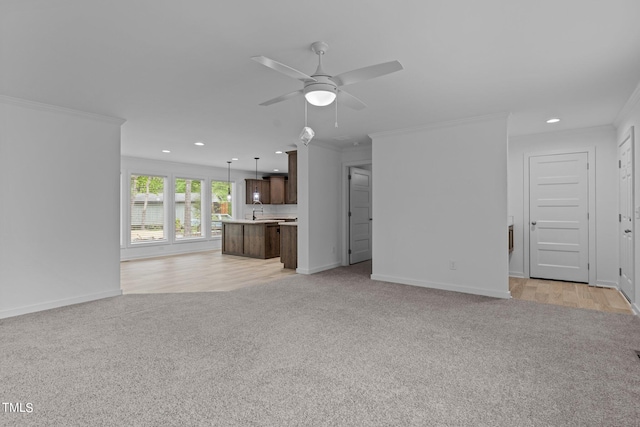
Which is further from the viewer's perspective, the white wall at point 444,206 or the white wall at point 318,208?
the white wall at point 318,208

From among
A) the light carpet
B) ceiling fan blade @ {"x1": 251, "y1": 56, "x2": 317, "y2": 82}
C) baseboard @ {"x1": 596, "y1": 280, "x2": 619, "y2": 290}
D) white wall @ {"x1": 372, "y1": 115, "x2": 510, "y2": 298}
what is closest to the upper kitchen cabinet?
white wall @ {"x1": 372, "y1": 115, "x2": 510, "y2": 298}

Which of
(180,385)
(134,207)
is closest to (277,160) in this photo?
(134,207)

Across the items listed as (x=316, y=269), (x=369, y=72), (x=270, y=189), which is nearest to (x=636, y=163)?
(x=369, y=72)

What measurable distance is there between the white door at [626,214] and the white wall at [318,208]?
4.29 meters

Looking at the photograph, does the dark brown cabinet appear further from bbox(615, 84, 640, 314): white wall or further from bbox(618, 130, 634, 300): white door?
bbox(615, 84, 640, 314): white wall

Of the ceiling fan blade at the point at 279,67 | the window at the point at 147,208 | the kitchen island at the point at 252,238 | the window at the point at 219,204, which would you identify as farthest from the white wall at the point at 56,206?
the window at the point at 219,204

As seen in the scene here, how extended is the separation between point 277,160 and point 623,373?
24.2ft

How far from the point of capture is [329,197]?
6547 mm

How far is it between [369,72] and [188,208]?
8.18 meters

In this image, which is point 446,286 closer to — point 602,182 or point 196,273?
point 602,182

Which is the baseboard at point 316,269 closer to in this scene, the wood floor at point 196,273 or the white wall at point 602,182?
the wood floor at point 196,273

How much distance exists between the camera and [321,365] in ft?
8.22

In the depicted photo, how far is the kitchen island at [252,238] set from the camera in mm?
8117

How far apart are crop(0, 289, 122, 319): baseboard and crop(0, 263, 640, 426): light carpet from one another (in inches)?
5.0
